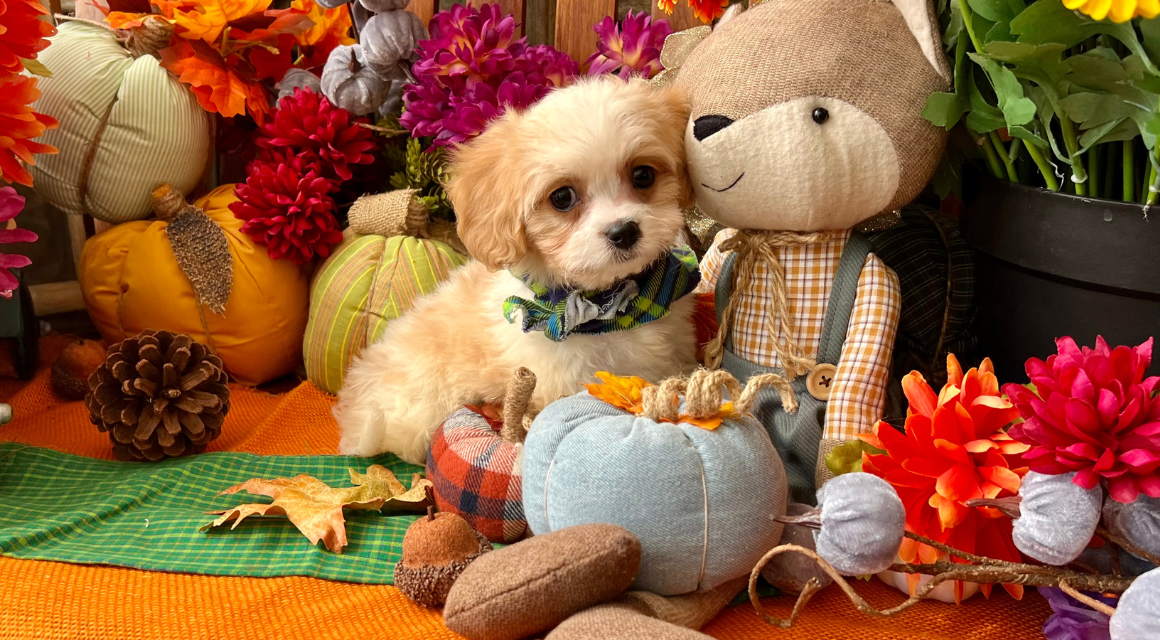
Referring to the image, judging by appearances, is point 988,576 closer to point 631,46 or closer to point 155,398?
point 631,46

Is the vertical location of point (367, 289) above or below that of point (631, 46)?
below

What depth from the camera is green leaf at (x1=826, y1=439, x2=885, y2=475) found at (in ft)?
3.51

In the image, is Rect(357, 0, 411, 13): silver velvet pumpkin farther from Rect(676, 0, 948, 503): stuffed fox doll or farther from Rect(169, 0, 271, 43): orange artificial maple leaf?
Rect(676, 0, 948, 503): stuffed fox doll

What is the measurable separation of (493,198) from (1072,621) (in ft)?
2.90

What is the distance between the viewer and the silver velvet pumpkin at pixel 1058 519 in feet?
2.44

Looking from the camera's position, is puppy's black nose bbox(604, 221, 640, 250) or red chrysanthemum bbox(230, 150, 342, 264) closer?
puppy's black nose bbox(604, 221, 640, 250)

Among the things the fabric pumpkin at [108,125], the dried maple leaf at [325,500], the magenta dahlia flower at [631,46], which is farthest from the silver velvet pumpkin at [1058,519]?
the fabric pumpkin at [108,125]

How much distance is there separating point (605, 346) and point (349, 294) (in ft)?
2.41

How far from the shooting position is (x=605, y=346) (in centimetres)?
130

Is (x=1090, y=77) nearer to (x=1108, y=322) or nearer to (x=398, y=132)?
(x=1108, y=322)

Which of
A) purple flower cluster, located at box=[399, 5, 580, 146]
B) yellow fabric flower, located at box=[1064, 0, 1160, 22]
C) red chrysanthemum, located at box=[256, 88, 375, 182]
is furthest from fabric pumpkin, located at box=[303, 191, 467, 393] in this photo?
yellow fabric flower, located at box=[1064, 0, 1160, 22]

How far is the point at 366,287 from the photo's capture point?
70.9 inches

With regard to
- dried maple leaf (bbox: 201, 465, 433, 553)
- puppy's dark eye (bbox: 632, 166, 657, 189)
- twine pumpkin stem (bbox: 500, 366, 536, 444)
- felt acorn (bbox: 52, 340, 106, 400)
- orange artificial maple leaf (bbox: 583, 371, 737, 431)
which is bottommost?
felt acorn (bbox: 52, 340, 106, 400)

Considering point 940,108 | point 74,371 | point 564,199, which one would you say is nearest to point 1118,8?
point 940,108
